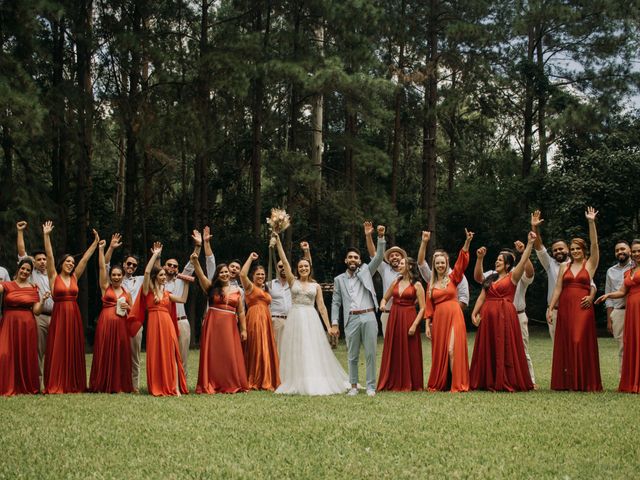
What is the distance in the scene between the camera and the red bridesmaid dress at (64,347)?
36.1 feet

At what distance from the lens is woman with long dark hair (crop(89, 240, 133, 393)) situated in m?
11.0

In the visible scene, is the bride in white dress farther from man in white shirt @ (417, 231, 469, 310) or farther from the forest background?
the forest background

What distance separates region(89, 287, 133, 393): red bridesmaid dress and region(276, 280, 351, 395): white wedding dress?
2.07 metres

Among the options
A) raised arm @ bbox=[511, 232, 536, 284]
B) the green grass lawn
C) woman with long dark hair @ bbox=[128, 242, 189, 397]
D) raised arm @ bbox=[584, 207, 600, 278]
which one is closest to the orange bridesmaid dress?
woman with long dark hair @ bbox=[128, 242, 189, 397]

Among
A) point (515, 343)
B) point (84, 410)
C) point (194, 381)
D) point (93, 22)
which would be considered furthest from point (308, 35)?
point (84, 410)

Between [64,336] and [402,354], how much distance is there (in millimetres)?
4548

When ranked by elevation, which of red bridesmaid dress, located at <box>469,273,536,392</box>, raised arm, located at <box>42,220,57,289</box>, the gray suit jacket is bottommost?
red bridesmaid dress, located at <box>469,273,536,392</box>

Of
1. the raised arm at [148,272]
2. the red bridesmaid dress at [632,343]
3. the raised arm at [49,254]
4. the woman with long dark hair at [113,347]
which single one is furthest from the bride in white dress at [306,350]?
the red bridesmaid dress at [632,343]

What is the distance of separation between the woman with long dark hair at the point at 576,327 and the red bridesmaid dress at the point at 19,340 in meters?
6.84

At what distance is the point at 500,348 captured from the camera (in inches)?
420

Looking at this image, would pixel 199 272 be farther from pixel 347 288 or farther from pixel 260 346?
pixel 347 288

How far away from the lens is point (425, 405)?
9062 mm

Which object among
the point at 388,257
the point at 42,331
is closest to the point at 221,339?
the point at 42,331

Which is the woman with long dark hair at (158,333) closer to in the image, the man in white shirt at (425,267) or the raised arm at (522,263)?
the man in white shirt at (425,267)
